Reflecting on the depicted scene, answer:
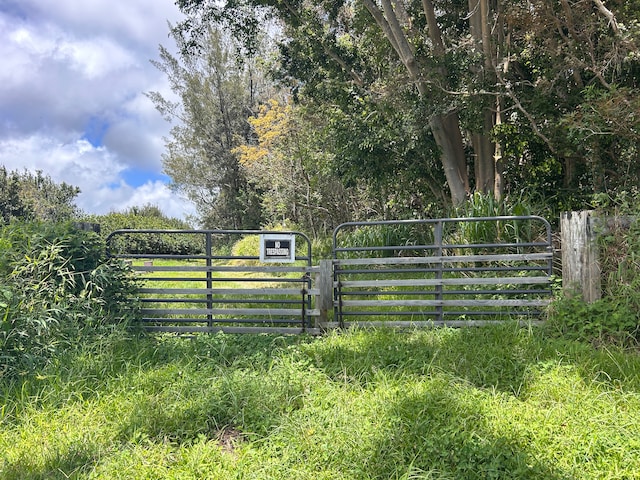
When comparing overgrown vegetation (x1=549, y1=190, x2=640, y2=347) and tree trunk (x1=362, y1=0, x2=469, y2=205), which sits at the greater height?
tree trunk (x1=362, y1=0, x2=469, y2=205)

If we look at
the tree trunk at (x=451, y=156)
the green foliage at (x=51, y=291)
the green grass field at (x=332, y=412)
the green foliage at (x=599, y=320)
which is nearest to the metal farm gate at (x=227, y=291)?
the green foliage at (x=51, y=291)

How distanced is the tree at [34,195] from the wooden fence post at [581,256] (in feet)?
75.4

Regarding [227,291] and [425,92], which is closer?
[227,291]

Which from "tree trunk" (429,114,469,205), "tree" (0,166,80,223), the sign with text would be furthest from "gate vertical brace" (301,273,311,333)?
"tree" (0,166,80,223)

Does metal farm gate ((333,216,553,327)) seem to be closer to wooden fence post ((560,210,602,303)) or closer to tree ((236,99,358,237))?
wooden fence post ((560,210,602,303))

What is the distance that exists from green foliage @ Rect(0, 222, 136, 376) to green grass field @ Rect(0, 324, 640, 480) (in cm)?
24

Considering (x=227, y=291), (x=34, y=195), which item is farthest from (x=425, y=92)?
(x=34, y=195)

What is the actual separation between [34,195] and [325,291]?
109 feet

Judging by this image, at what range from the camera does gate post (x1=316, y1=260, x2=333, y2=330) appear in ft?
14.7

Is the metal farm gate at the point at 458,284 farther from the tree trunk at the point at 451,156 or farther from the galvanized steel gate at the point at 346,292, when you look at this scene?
the tree trunk at the point at 451,156

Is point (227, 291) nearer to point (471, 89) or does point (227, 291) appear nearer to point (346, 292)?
point (346, 292)

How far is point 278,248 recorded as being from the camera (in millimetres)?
4430

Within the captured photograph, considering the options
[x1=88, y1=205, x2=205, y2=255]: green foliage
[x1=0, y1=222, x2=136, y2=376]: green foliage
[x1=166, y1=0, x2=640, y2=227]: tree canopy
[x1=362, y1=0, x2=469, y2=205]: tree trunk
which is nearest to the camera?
[x1=0, y1=222, x2=136, y2=376]: green foliage

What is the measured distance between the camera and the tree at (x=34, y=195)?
24516 millimetres
